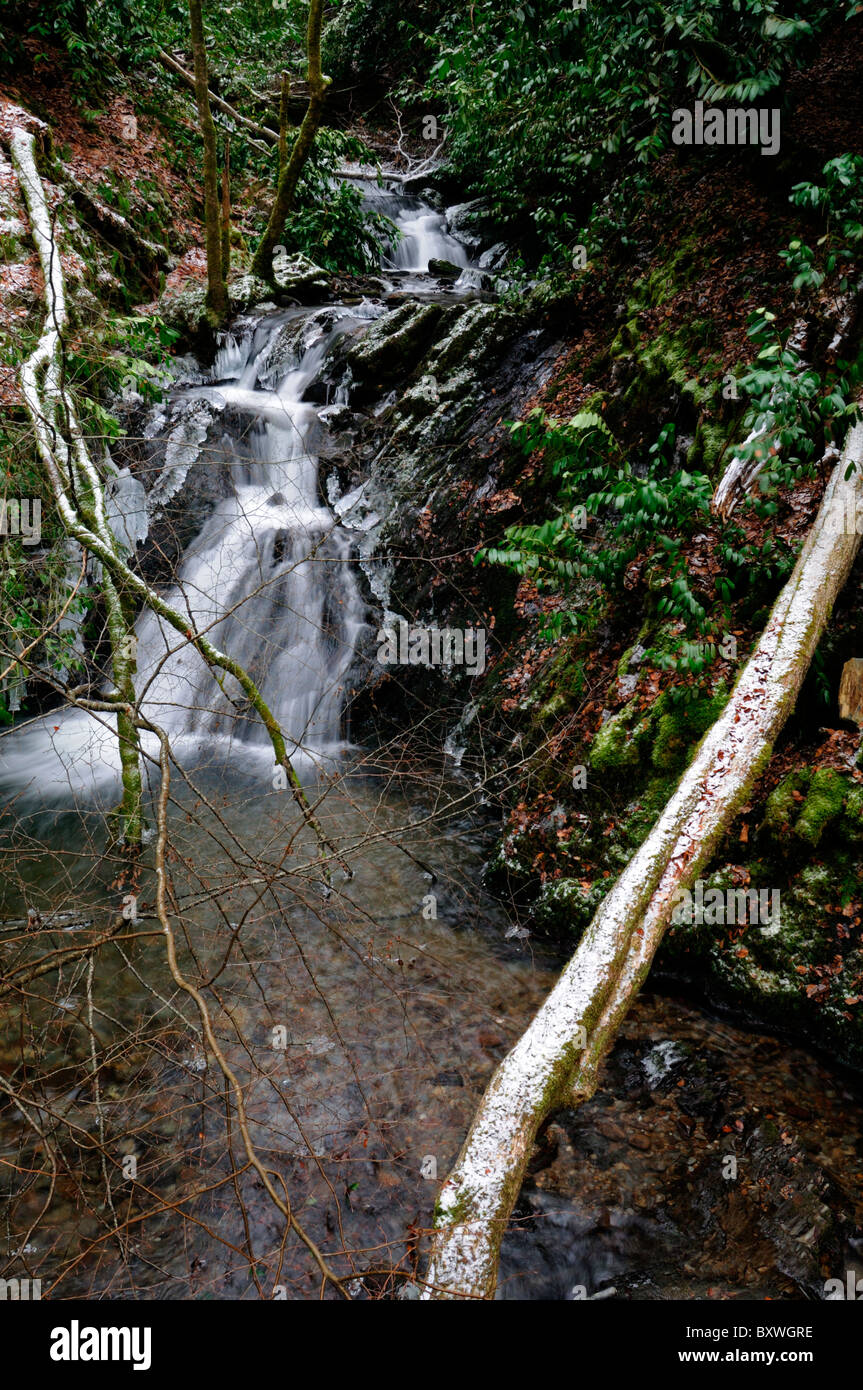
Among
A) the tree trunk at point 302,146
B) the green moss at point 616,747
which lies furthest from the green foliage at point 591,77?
the green moss at point 616,747

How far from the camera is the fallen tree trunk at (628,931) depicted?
2432mm

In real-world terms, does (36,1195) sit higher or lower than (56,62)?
lower

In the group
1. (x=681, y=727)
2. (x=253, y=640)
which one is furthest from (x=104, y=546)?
(x=681, y=727)

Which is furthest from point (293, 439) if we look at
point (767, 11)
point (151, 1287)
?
point (151, 1287)

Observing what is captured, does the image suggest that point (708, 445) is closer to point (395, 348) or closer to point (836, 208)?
point (836, 208)

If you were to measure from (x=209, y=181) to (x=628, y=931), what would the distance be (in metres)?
11.7

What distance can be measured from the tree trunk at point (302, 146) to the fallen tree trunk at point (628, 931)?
9.79 metres

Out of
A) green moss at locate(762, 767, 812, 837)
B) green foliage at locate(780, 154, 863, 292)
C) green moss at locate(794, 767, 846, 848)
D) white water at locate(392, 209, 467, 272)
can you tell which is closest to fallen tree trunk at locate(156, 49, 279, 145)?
white water at locate(392, 209, 467, 272)
